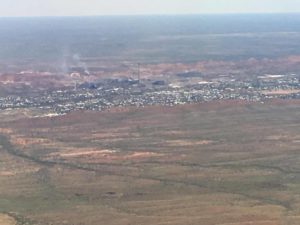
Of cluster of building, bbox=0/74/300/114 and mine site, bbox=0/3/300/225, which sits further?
cluster of building, bbox=0/74/300/114

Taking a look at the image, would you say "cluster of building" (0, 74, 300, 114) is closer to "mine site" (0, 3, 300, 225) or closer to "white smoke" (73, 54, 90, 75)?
"mine site" (0, 3, 300, 225)

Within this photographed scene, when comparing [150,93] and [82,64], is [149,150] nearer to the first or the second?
[150,93]

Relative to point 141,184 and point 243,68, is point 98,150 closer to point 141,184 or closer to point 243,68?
point 141,184

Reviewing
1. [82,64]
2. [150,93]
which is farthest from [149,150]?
[82,64]

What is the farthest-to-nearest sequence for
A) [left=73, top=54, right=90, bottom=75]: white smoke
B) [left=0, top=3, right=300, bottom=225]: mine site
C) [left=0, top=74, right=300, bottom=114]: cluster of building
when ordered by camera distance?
[left=73, top=54, right=90, bottom=75]: white smoke
[left=0, top=74, right=300, bottom=114]: cluster of building
[left=0, top=3, right=300, bottom=225]: mine site

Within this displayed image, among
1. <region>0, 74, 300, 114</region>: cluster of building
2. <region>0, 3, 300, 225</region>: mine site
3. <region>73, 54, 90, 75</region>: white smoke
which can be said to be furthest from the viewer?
<region>73, 54, 90, 75</region>: white smoke

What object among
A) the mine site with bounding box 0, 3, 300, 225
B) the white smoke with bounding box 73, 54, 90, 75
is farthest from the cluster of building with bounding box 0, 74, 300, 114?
the white smoke with bounding box 73, 54, 90, 75

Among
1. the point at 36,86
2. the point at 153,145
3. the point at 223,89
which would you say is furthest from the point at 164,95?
the point at 153,145

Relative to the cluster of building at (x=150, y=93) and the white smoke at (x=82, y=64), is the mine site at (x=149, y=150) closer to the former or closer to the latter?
the cluster of building at (x=150, y=93)

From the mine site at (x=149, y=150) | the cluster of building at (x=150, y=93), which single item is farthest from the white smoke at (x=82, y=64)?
the cluster of building at (x=150, y=93)
